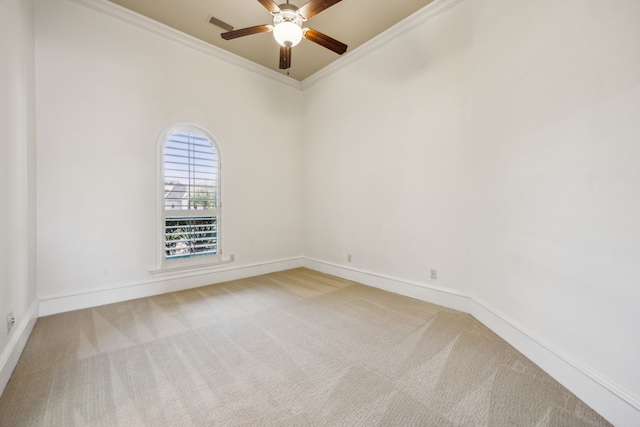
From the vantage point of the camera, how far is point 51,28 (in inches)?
107

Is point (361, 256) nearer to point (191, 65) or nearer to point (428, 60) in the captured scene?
point (428, 60)

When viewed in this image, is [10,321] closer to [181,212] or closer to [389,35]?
[181,212]

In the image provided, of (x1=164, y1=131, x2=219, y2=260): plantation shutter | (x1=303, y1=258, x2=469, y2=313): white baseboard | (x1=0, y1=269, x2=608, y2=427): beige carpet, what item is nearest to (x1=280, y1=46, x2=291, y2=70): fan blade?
(x1=164, y1=131, x2=219, y2=260): plantation shutter

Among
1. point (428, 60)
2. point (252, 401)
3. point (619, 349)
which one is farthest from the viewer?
point (428, 60)

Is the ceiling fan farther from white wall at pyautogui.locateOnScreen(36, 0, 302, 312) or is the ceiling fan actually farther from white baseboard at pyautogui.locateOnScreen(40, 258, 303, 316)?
white baseboard at pyautogui.locateOnScreen(40, 258, 303, 316)

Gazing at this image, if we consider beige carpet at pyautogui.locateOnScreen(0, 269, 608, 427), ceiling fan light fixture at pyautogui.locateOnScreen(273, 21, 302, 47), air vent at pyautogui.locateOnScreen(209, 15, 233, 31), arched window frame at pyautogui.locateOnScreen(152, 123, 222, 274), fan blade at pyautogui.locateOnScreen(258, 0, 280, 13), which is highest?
air vent at pyautogui.locateOnScreen(209, 15, 233, 31)

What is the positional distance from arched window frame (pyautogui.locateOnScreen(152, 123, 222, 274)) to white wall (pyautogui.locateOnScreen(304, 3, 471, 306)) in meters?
1.73

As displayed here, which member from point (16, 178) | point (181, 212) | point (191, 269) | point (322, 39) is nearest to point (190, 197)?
point (181, 212)

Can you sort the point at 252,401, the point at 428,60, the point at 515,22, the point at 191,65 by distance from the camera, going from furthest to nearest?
1. the point at 191,65
2. the point at 428,60
3. the point at 515,22
4. the point at 252,401

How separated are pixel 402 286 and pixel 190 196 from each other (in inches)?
129

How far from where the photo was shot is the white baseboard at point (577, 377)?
1284 mm

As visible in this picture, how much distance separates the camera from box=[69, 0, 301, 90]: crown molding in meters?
2.94

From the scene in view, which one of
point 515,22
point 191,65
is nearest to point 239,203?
point 191,65

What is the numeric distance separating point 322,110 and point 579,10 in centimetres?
344
